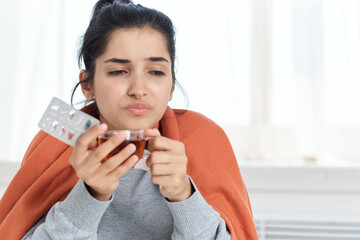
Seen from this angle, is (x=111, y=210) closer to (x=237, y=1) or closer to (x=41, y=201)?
(x=41, y=201)

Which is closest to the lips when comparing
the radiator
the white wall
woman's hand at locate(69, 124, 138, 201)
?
woman's hand at locate(69, 124, 138, 201)

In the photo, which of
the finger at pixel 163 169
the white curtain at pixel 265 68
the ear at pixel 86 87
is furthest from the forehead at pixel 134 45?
the white curtain at pixel 265 68

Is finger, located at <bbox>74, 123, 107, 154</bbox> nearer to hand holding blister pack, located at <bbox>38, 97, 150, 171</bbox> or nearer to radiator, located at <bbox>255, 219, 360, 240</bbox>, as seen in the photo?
hand holding blister pack, located at <bbox>38, 97, 150, 171</bbox>

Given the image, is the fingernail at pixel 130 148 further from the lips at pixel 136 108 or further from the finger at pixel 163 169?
the lips at pixel 136 108

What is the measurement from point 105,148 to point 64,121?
10 cm

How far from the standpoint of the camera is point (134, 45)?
116 centimetres

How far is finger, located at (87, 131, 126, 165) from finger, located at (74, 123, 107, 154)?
0.8 inches

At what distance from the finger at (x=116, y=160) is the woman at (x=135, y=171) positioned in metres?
0.04

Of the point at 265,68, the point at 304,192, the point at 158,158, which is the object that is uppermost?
the point at 265,68

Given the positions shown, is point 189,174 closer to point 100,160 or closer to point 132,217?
point 132,217

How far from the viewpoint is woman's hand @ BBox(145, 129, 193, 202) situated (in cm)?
94

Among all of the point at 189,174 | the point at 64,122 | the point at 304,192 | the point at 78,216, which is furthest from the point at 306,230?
the point at 64,122

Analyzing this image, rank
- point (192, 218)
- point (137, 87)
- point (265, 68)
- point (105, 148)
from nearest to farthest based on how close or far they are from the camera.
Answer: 1. point (105, 148)
2. point (192, 218)
3. point (137, 87)
4. point (265, 68)

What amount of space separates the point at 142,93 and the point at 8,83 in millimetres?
1383
